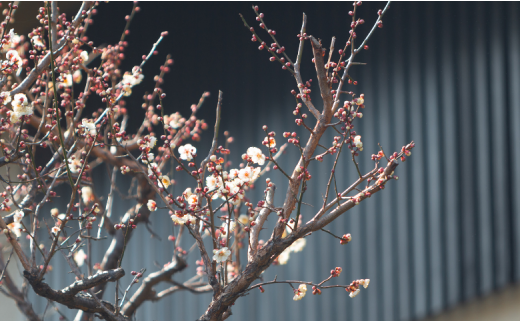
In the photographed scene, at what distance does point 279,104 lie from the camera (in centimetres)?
187

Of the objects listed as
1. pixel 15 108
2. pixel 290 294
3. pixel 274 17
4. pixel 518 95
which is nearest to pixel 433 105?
pixel 518 95

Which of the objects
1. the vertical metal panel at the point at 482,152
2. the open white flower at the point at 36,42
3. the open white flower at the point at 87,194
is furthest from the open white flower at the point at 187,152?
the vertical metal panel at the point at 482,152

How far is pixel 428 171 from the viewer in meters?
1.62

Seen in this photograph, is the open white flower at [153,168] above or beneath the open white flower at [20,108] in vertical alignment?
beneath

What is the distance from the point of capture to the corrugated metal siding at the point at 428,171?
1.50m

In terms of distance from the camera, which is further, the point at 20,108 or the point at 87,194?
the point at 87,194

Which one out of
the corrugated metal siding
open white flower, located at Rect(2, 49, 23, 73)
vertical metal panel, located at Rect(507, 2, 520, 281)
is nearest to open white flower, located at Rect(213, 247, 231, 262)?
open white flower, located at Rect(2, 49, 23, 73)

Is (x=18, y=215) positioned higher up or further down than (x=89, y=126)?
further down

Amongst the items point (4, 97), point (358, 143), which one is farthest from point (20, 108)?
point (358, 143)

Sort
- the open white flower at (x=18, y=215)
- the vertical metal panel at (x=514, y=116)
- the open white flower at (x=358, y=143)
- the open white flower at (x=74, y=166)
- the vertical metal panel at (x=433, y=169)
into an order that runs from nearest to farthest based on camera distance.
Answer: the open white flower at (x=358, y=143)
the open white flower at (x=18, y=215)
the open white flower at (x=74, y=166)
the vertical metal panel at (x=514, y=116)
the vertical metal panel at (x=433, y=169)

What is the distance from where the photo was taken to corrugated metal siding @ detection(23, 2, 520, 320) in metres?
1.50

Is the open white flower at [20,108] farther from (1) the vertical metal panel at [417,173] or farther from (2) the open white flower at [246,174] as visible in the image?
Result: (1) the vertical metal panel at [417,173]

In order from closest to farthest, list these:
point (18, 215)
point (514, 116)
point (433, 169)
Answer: point (18, 215), point (514, 116), point (433, 169)

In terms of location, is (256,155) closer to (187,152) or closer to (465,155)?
(187,152)
